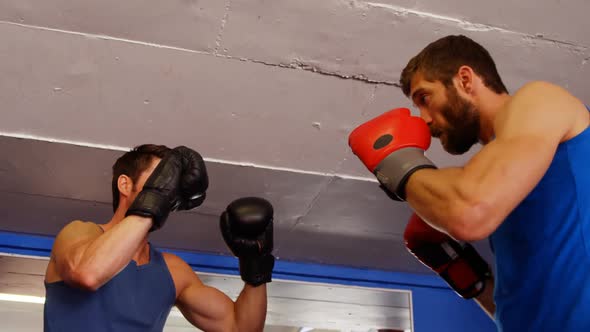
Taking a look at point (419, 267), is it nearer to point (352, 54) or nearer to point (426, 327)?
point (426, 327)

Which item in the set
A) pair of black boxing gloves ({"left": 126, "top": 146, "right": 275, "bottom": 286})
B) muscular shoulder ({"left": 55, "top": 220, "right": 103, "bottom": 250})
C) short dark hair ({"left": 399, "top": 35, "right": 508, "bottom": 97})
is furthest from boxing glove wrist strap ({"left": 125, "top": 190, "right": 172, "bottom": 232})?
short dark hair ({"left": 399, "top": 35, "right": 508, "bottom": 97})

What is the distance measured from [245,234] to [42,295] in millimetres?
1925

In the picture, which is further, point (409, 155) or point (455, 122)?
point (455, 122)

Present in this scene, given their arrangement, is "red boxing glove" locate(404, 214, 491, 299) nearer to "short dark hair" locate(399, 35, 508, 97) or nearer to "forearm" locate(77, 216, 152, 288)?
"short dark hair" locate(399, 35, 508, 97)

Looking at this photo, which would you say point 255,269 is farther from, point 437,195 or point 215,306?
point 437,195

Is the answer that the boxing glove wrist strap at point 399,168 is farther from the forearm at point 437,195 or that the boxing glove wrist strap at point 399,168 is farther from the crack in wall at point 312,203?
the crack in wall at point 312,203

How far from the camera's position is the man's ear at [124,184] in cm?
246

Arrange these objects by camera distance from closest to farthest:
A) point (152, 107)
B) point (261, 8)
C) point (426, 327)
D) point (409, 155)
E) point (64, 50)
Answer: point (409, 155)
point (261, 8)
point (64, 50)
point (152, 107)
point (426, 327)

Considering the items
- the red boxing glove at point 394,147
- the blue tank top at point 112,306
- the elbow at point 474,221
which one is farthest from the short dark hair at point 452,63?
the blue tank top at point 112,306

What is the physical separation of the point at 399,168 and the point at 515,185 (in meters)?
0.27

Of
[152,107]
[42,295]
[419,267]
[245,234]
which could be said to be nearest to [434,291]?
[419,267]

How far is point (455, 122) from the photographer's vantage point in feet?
5.84

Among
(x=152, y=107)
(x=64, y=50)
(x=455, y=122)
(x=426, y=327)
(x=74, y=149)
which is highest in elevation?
(x=455, y=122)

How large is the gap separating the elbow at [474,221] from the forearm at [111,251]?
1062mm
